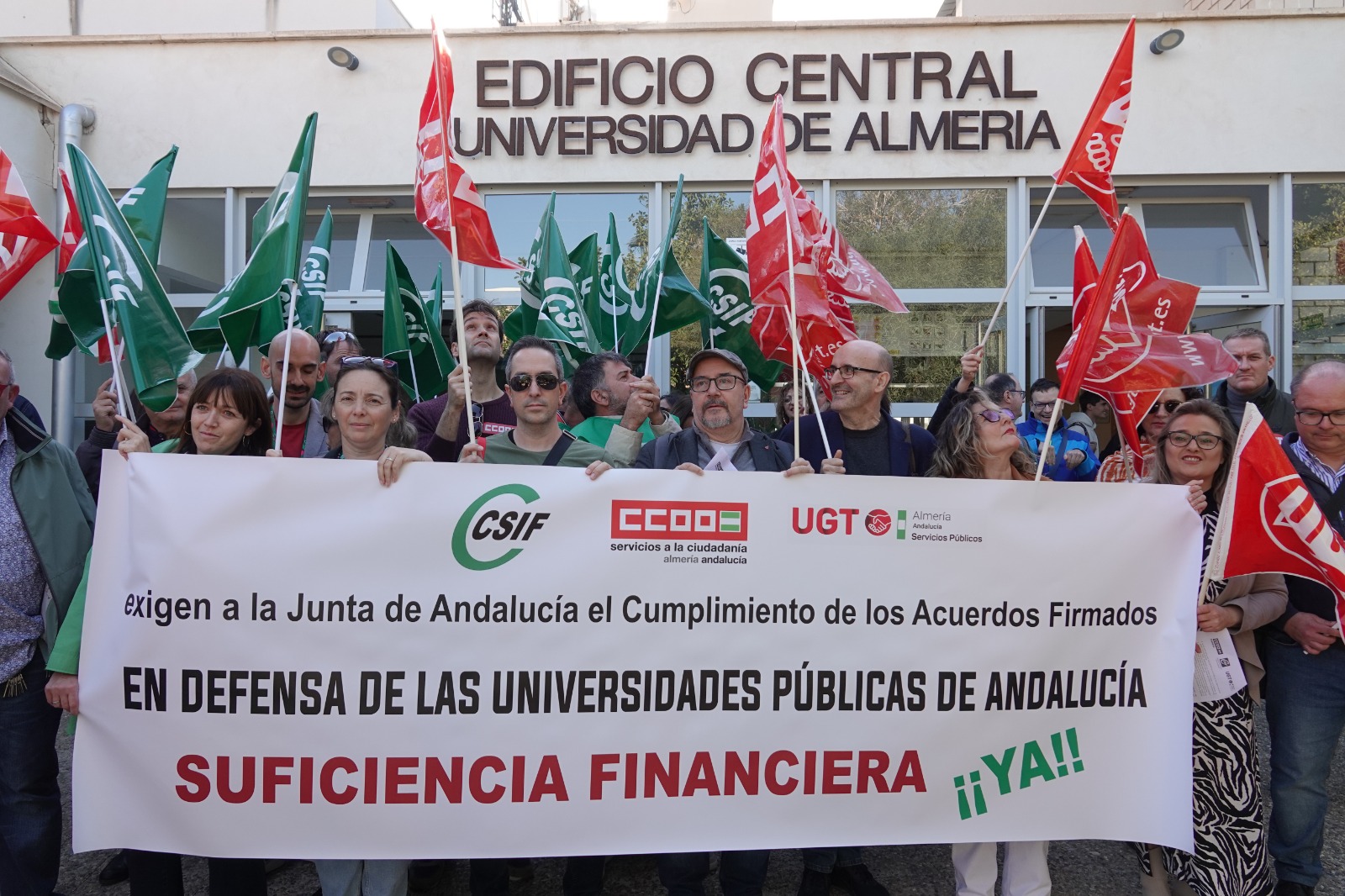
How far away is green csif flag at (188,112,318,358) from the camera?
10.8ft

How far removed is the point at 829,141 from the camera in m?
8.01

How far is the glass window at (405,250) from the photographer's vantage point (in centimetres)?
850

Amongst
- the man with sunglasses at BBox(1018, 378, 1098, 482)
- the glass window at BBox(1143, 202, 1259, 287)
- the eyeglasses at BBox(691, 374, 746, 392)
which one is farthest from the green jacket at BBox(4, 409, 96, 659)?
the glass window at BBox(1143, 202, 1259, 287)

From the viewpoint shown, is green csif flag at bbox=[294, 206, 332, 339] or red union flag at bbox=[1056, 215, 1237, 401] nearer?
red union flag at bbox=[1056, 215, 1237, 401]

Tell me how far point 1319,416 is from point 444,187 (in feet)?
10.2

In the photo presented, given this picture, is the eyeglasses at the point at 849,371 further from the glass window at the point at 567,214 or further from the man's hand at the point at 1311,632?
the glass window at the point at 567,214

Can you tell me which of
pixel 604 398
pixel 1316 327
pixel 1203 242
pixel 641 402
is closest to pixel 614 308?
pixel 604 398

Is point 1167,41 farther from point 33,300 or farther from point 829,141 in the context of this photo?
point 33,300

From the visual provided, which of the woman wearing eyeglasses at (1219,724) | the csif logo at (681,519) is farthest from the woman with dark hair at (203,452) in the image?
the woman wearing eyeglasses at (1219,724)

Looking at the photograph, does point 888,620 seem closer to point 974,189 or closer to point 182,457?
point 182,457

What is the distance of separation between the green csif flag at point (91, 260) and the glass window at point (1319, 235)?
27.7 feet

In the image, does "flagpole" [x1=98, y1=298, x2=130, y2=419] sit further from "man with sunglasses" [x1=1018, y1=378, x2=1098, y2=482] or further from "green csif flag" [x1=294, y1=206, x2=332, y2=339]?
"man with sunglasses" [x1=1018, y1=378, x2=1098, y2=482]

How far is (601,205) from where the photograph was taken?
830 centimetres

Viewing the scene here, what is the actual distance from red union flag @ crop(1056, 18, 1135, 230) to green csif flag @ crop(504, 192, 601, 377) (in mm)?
2429
